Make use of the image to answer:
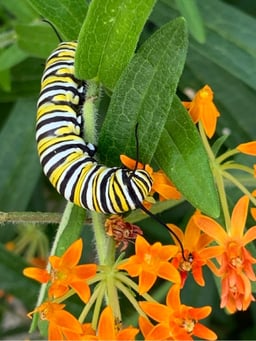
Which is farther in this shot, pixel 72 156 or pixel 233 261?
pixel 72 156

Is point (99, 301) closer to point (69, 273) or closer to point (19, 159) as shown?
point (69, 273)

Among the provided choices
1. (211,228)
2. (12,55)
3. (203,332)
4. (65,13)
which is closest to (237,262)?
(211,228)

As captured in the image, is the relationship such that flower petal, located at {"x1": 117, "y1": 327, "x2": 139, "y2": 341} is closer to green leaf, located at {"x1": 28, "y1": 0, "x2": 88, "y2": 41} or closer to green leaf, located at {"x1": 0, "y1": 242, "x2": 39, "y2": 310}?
green leaf, located at {"x1": 28, "y1": 0, "x2": 88, "y2": 41}

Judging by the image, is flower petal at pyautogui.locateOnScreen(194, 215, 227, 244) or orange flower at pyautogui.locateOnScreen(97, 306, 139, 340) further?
flower petal at pyautogui.locateOnScreen(194, 215, 227, 244)

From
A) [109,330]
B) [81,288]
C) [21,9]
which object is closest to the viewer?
[109,330]

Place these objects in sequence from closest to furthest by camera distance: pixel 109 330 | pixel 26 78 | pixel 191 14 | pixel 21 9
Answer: pixel 109 330 → pixel 191 14 → pixel 21 9 → pixel 26 78

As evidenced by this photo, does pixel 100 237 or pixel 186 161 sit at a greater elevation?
pixel 186 161

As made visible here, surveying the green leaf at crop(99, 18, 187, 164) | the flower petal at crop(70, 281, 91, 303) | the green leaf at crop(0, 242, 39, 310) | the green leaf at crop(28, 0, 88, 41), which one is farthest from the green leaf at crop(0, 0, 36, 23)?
Result: the flower petal at crop(70, 281, 91, 303)

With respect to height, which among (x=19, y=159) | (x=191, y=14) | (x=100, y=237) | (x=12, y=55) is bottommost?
(x=19, y=159)
